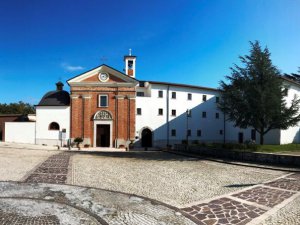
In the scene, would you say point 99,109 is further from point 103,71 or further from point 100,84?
point 103,71

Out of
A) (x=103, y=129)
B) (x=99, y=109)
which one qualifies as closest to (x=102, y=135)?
(x=103, y=129)

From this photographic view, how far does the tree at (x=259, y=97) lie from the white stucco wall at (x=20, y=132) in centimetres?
2535

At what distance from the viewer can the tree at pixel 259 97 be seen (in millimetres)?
20297

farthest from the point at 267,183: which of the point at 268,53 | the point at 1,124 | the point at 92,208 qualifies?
the point at 1,124

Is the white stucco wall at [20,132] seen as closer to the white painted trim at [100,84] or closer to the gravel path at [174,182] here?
the white painted trim at [100,84]

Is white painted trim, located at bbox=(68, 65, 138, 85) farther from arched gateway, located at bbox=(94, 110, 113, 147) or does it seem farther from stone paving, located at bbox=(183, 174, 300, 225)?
stone paving, located at bbox=(183, 174, 300, 225)

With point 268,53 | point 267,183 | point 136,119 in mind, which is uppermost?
point 268,53

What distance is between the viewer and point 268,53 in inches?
866

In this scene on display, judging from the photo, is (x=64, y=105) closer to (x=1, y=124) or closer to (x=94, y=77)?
(x=94, y=77)

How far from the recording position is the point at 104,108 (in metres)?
35.9

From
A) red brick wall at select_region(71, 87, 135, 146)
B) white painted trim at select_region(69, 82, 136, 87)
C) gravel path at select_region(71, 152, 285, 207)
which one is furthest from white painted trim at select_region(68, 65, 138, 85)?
gravel path at select_region(71, 152, 285, 207)

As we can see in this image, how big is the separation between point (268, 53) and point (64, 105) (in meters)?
25.7

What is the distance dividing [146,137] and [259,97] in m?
20.0

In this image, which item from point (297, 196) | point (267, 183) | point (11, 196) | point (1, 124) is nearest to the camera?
point (11, 196)
